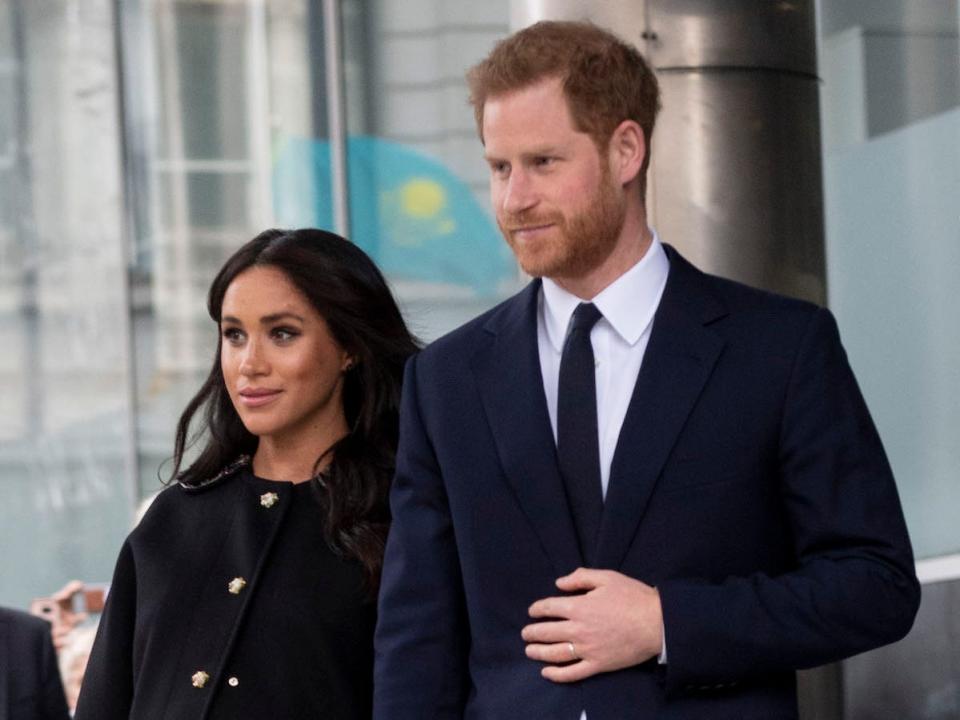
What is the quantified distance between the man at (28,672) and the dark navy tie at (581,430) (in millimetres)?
1866

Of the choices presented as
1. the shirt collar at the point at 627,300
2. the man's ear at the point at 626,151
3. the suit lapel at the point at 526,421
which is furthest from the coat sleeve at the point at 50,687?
the man's ear at the point at 626,151

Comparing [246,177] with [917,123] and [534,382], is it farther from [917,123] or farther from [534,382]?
[534,382]

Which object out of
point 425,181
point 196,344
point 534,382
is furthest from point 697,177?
point 196,344

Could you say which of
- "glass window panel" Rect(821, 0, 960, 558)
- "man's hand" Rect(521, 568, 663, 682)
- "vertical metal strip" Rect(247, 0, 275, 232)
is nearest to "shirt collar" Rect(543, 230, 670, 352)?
"man's hand" Rect(521, 568, 663, 682)

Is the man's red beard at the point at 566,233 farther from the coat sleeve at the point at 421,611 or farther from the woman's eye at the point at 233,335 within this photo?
the woman's eye at the point at 233,335

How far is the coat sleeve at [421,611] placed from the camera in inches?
111

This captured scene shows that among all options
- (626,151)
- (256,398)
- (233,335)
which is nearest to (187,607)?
(256,398)

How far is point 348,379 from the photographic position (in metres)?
3.61

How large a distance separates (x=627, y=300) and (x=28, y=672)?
1.99 m

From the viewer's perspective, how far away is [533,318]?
9.50 feet

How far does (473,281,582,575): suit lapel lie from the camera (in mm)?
2703

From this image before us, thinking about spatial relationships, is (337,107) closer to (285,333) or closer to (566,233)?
(285,333)

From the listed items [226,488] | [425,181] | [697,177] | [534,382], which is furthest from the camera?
[425,181]

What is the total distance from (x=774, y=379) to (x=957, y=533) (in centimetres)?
497
